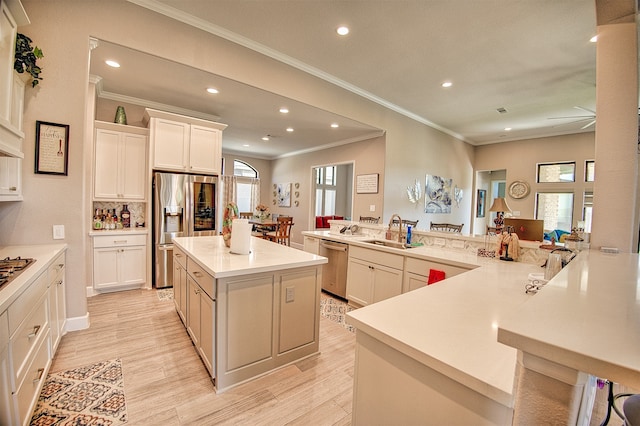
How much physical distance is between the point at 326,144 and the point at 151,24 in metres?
4.62

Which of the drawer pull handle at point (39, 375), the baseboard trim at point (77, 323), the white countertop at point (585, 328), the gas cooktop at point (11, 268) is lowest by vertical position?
the baseboard trim at point (77, 323)

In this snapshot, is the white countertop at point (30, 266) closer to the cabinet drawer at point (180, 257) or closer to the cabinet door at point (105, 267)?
the cabinet drawer at point (180, 257)

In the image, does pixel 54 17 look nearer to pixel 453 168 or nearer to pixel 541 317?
pixel 541 317

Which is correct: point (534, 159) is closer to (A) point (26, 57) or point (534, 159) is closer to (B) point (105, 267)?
(A) point (26, 57)

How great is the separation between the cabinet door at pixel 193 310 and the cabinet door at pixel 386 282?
1902 millimetres

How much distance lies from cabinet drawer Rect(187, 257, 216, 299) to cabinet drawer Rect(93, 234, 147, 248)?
6.51ft

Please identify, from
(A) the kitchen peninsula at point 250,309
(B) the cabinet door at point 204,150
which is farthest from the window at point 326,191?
(A) the kitchen peninsula at point 250,309

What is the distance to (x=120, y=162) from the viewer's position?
3850mm

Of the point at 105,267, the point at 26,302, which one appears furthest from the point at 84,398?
the point at 105,267

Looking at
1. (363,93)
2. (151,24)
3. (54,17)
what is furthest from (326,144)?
(54,17)

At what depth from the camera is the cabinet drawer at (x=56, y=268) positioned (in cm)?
199

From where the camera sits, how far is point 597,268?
1122 millimetres

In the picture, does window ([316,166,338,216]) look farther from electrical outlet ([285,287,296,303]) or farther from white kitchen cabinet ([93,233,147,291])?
electrical outlet ([285,287,296,303])

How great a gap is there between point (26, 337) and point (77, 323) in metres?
1.45
